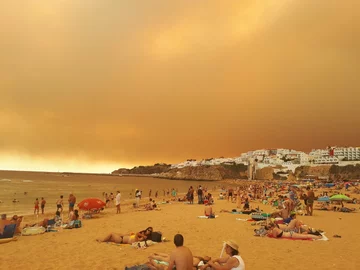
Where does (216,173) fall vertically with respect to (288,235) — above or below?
above

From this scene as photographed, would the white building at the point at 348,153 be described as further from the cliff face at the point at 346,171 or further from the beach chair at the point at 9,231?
the beach chair at the point at 9,231

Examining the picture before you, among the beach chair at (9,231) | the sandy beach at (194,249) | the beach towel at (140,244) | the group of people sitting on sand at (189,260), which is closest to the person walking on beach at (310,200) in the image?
the sandy beach at (194,249)

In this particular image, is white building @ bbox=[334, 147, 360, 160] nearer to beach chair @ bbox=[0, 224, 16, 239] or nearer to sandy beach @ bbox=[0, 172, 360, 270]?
sandy beach @ bbox=[0, 172, 360, 270]

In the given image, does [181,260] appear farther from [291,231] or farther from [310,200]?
[310,200]

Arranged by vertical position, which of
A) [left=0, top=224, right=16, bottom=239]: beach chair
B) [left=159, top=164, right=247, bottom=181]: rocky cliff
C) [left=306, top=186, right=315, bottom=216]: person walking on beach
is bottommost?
[left=0, top=224, right=16, bottom=239]: beach chair

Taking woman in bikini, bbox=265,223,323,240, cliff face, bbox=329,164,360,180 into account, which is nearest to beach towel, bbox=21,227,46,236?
woman in bikini, bbox=265,223,323,240

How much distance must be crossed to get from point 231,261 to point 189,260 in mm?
1002

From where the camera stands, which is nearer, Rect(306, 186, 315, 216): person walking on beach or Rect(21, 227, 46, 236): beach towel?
Rect(21, 227, 46, 236): beach towel

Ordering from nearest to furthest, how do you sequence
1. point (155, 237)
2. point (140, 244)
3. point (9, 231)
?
point (140, 244) < point (155, 237) < point (9, 231)

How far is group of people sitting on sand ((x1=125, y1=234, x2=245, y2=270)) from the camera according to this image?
5.63 m

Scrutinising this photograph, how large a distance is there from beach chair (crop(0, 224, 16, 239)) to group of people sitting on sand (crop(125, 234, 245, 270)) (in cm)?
770

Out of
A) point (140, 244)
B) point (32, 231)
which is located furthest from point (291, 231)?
point (32, 231)

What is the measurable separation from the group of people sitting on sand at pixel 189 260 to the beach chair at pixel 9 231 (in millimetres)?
7699

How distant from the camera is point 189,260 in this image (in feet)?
18.6
